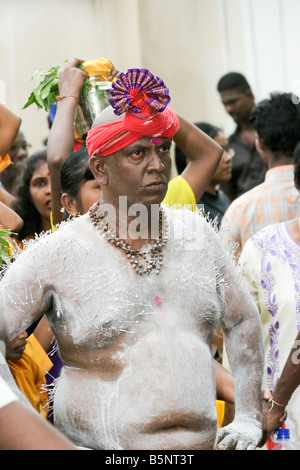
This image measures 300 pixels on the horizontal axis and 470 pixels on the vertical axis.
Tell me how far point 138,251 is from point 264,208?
226 centimetres

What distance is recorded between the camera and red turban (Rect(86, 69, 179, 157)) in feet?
10.3

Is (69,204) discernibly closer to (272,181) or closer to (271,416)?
(271,416)

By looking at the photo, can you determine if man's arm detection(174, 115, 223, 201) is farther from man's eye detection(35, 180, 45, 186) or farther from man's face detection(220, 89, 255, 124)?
man's face detection(220, 89, 255, 124)

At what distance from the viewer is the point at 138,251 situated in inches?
125

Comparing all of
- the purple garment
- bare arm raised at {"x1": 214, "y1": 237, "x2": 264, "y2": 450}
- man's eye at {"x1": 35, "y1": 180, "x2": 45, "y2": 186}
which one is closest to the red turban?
bare arm raised at {"x1": 214, "y1": 237, "x2": 264, "y2": 450}

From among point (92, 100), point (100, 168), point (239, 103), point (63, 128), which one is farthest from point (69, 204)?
point (239, 103)

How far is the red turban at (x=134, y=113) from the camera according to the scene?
3.15 m

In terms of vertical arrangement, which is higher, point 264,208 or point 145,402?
point 145,402

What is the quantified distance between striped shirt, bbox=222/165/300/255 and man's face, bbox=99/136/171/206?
2.11m

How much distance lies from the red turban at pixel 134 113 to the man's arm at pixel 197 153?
3.98 ft

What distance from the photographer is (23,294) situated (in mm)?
3035

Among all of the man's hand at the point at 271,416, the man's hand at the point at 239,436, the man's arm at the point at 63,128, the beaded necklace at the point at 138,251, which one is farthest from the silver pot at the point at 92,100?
the man's hand at the point at 239,436
